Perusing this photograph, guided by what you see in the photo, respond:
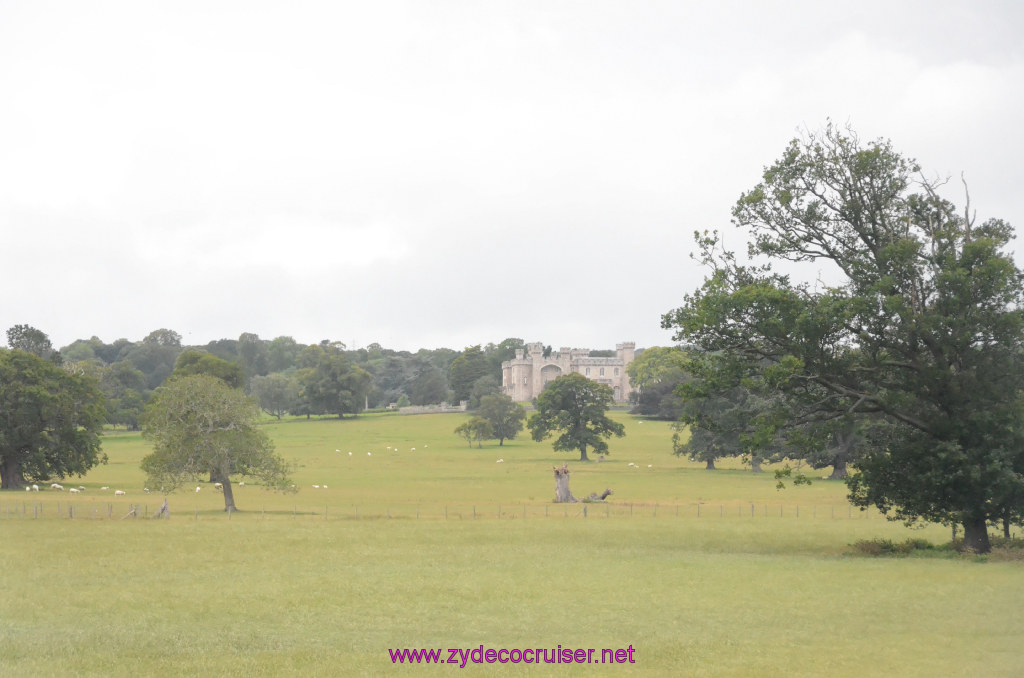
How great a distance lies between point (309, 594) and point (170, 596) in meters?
3.38

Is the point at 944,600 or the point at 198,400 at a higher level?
the point at 198,400

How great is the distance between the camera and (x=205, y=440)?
49.6m

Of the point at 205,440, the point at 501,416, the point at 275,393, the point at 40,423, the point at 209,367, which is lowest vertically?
the point at 501,416

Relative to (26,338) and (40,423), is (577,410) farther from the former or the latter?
(26,338)

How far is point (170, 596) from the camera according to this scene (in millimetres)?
24031

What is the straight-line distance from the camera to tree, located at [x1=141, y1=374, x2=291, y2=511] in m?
48.8

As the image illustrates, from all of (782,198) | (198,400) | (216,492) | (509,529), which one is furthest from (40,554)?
(216,492)

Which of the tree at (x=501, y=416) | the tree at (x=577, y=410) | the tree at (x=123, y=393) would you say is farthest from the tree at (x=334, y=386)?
the tree at (x=577, y=410)

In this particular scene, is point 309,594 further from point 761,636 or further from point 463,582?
point 761,636

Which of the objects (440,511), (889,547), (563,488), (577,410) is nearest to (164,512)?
(440,511)

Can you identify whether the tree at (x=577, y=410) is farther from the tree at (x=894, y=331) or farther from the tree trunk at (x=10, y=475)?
the tree at (x=894, y=331)

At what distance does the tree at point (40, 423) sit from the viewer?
2360 inches

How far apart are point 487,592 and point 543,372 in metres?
170

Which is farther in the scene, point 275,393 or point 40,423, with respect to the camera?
point 275,393
